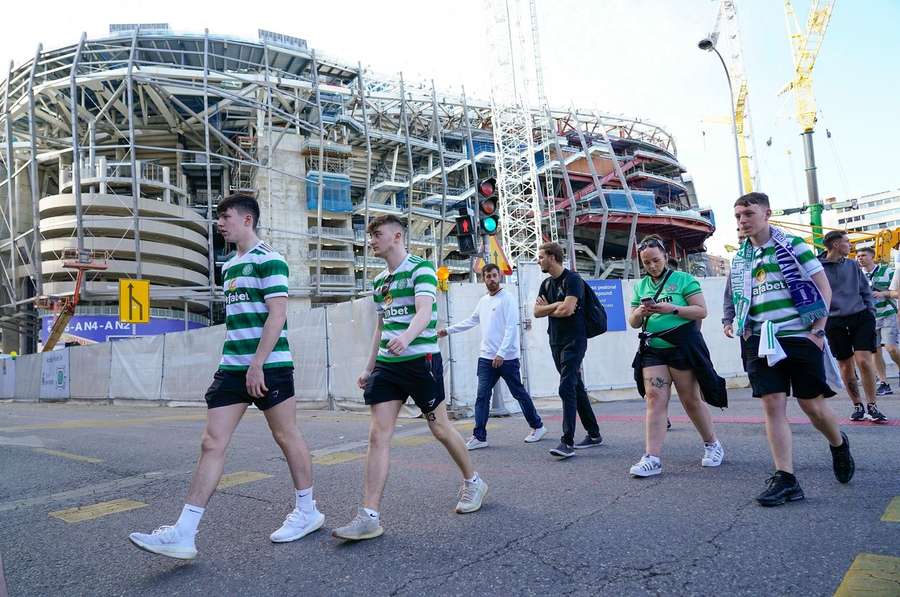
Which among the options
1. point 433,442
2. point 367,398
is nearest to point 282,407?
point 367,398

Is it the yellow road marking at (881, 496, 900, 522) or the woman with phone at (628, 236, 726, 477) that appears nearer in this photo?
the yellow road marking at (881, 496, 900, 522)

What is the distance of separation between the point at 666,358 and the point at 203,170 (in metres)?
59.4

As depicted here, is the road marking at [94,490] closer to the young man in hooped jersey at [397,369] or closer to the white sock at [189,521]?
the white sock at [189,521]

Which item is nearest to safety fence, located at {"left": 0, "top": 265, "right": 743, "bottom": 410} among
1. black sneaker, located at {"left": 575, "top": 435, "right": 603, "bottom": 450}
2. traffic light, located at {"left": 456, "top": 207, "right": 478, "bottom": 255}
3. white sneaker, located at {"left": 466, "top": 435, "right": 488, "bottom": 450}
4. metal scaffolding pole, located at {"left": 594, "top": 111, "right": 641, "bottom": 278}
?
traffic light, located at {"left": 456, "top": 207, "right": 478, "bottom": 255}

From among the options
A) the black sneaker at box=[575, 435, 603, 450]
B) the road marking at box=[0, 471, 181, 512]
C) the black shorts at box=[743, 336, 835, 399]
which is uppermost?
the black shorts at box=[743, 336, 835, 399]

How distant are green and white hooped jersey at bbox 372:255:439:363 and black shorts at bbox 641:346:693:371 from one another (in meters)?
1.81

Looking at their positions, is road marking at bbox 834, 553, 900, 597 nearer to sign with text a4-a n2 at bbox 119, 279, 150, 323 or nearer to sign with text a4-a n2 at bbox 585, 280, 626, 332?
sign with text a4-a n2 at bbox 585, 280, 626, 332

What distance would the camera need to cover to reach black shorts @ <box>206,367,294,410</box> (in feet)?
10.2

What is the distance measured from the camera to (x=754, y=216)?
11.8 feet

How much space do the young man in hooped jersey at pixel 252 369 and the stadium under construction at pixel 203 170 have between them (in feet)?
130

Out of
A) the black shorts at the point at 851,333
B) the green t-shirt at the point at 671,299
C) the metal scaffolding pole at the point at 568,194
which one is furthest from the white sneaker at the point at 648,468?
the metal scaffolding pole at the point at 568,194

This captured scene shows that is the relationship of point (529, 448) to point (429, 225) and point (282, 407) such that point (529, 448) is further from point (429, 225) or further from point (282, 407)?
point (429, 225)

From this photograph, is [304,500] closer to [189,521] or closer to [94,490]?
[189,521]

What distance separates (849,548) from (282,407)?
2726 millimetres
